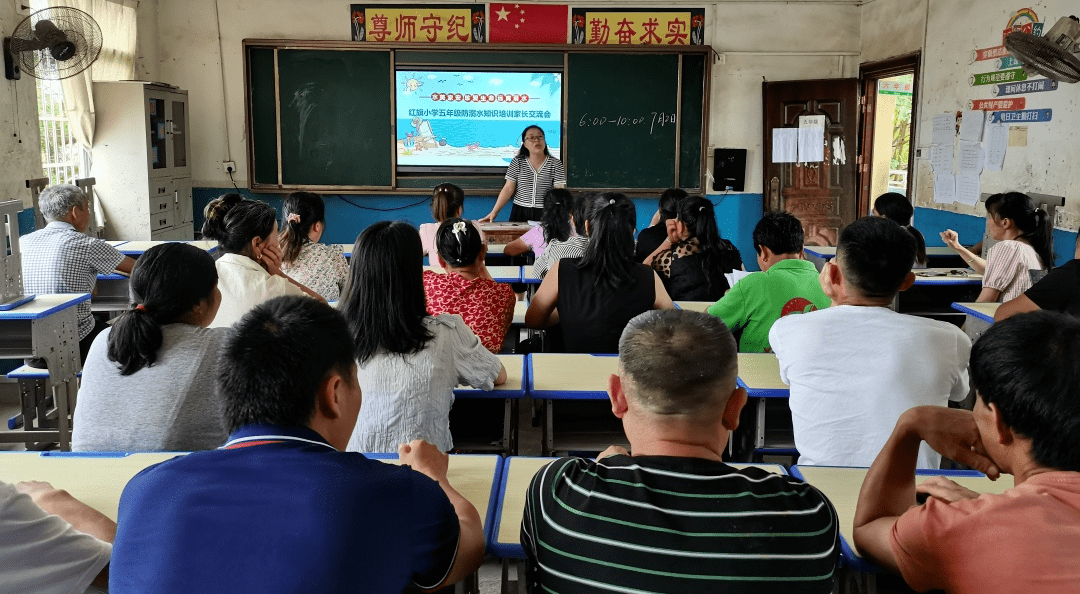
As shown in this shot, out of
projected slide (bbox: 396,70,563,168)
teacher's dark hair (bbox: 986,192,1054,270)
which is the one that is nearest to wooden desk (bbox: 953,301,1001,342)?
teacher's dark hair (bbox: 986,192,1054,270)

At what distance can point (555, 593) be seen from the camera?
1282mm

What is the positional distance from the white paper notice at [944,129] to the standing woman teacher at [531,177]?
2.88 m

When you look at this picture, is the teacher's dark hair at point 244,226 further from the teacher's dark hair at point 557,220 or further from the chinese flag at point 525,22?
the chinese flag at point 525,22

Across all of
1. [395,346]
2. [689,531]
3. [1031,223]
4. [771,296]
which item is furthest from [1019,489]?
[1031,223]

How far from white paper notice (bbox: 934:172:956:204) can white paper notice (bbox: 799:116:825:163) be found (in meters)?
1.53

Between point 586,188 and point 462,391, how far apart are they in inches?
227

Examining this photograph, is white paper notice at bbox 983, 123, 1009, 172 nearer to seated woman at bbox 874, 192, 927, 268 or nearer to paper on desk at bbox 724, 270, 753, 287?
seated woman at bbox 874, 192, 927, 268

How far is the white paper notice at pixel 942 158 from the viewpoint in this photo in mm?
6418

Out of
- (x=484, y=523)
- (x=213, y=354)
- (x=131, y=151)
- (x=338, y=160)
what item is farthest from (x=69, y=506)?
(x=338, y=160)

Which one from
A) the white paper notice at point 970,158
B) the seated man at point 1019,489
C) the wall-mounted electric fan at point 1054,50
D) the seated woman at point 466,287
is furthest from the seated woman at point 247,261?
the white paper notice at point 970,158

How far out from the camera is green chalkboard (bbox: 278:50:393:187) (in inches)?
308

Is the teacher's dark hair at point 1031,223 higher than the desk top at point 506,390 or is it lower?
higher

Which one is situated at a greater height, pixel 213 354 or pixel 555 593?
pixel 213 354

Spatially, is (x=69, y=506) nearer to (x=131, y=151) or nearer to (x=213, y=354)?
(x=213, y=354)
